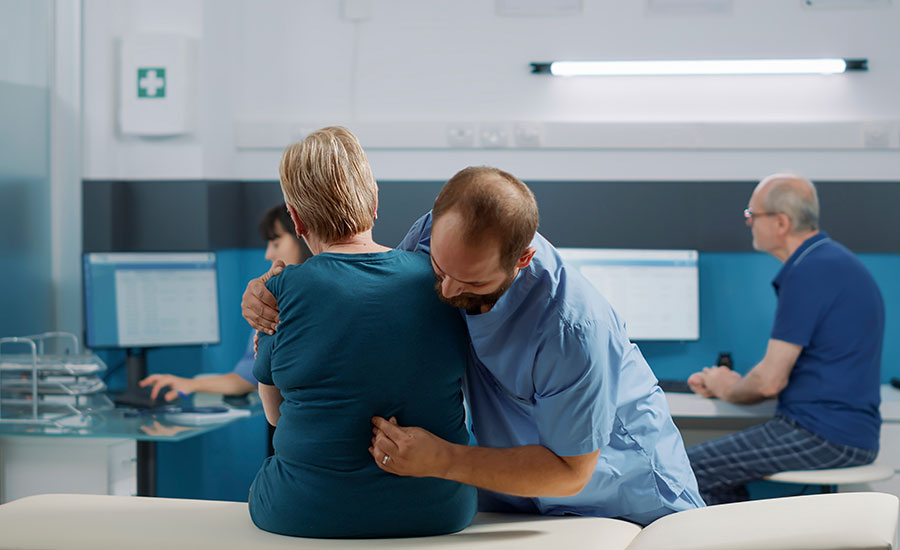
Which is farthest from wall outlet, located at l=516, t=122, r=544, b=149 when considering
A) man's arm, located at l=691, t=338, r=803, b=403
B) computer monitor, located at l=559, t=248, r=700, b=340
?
man's arm, located at l=691, t=338, r=803, b=403

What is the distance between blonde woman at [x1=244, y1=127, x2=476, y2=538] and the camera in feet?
4.92

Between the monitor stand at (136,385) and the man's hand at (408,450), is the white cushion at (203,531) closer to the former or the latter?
the man's hand at (408,450)

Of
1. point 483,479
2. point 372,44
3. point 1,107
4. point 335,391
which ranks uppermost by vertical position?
point 372,44

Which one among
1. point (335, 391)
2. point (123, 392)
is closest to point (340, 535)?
point (335, 391)

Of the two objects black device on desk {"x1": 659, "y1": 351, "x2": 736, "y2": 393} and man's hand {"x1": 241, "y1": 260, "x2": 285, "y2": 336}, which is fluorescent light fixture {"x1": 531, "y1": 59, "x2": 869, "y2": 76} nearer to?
black device on desk {"x1": 659, "y1": 351, "x2": 736, "y2": 393}

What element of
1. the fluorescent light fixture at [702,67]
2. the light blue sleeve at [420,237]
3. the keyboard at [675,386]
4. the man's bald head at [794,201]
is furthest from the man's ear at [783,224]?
the light blue sleeve at [420,237]

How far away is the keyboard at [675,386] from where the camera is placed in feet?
11.4

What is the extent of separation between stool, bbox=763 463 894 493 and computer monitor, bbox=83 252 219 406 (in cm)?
209

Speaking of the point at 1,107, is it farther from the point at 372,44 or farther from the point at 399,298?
the point at 399,298

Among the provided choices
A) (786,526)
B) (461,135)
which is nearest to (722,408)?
(461,135)

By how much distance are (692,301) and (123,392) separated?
89.0 inches

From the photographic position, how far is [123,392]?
3.36 meters

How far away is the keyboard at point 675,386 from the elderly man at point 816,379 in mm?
408

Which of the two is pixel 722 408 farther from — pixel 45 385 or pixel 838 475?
pixel 45 385
